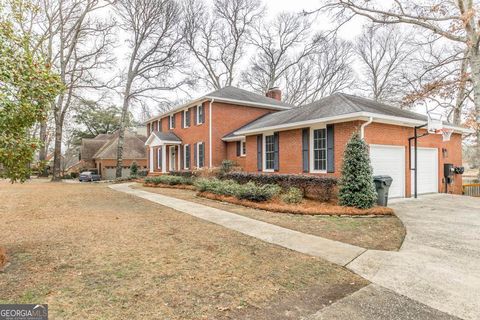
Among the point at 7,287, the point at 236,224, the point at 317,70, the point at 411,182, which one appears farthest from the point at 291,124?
the point at 317,70

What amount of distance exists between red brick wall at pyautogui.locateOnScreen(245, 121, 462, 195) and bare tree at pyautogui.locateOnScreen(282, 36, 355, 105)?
74.3 feet

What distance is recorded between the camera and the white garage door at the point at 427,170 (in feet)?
42.4

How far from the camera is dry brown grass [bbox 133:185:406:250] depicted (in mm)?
6059

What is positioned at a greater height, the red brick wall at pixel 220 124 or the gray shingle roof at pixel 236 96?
the gray shingle roof at pixel 236 96

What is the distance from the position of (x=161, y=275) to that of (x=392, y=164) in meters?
10.8

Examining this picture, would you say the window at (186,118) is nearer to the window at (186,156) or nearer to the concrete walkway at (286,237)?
the window at (186,156)

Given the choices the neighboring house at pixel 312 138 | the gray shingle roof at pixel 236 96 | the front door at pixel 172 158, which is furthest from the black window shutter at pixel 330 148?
the front door at pixel 172 158

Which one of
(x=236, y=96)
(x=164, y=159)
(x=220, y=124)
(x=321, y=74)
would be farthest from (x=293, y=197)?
(x=321, y=74)

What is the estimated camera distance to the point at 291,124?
42.0ft

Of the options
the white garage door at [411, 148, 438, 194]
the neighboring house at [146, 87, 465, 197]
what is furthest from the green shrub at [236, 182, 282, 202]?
the white garage door at [411, 148, 438, 194]

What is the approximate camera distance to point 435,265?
464 cm

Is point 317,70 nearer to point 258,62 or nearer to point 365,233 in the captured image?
point 258,62

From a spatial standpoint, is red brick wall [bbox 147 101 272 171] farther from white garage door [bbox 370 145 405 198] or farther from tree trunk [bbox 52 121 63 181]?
tree trunk [bbox 52 121 63 181]

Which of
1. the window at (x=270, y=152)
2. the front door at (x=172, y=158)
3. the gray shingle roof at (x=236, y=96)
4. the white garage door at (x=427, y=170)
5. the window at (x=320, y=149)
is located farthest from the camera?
the front door at (x=172, y=158)
